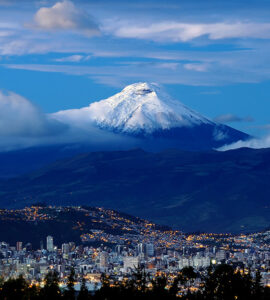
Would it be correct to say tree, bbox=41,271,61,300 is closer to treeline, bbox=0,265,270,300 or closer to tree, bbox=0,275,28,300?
treeline, bbox=0,265,270,300

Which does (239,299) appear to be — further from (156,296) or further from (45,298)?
(45,298)

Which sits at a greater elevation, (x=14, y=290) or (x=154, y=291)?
(x=14, y=290)

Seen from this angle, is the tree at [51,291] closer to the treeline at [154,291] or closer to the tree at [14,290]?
the treeline at [154,291]

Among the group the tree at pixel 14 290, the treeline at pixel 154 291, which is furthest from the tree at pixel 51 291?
the tree at pixel 14 290

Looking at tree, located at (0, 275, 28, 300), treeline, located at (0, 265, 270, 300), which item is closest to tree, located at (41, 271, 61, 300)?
treeline, located at (0, 265, 270, 300)

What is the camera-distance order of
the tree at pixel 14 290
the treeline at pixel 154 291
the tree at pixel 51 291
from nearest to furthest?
1. the treeline at pixel 154 291
2. the tree at pixel 51 291
3. the tree at pixel 14 290

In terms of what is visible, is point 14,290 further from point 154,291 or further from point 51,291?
point 154,291

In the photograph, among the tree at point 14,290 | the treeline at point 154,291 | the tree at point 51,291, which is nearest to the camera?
the treeline at point 154,291

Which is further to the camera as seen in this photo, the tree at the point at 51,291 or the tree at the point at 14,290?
the tree at the point at 14,290

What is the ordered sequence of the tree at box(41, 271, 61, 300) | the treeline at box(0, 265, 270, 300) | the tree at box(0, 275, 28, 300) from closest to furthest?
1. the treeline at box(0, 265, 270, 300)
2. the tree at box(41, 271, 61, 300)
3. the tree at box(0, 275, 28, 300)

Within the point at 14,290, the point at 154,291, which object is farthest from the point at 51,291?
the point at 154,291

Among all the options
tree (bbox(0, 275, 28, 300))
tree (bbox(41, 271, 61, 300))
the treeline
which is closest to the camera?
the treeline

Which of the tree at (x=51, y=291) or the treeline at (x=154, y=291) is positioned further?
the tree at (x=51, y=291)
